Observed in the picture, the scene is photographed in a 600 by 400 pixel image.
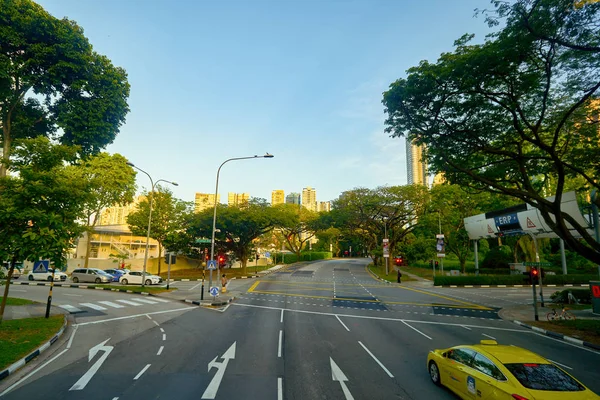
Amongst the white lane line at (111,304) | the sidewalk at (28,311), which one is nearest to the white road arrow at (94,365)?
the sidewalk at (28,311)

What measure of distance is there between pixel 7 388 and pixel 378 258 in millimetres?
61189

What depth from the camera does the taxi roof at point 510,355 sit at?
696cm

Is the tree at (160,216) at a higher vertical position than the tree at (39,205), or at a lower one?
higher

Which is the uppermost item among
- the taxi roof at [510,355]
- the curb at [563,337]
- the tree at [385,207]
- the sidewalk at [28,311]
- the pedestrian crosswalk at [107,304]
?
the tree at [385,207]

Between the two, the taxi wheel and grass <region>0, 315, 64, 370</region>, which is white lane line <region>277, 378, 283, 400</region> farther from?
grass <region>0, 315, 64, 370</region>

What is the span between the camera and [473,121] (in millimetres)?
17031

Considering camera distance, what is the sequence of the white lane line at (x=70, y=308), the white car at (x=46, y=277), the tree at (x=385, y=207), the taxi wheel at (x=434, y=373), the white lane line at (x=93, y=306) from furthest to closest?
the tree at (x=385, y=207) → the white car at (x=46, y=277) → the white lane line at (x=93, y=306) → the white lane line at (x=70, y=308) → the taxi wheel at (x=434, y=373)

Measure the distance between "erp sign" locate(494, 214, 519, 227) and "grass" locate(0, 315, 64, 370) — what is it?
3870cm

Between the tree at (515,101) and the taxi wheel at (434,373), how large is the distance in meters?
10.1

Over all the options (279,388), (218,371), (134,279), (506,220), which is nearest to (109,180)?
A: (134,279)

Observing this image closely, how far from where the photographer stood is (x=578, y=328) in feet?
53.4

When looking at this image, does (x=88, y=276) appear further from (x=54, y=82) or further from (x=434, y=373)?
(x=434, y=373)

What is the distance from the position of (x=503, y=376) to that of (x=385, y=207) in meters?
46.5

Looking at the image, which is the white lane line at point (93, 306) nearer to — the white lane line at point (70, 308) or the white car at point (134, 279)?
the white lane line at point (70, 308)
